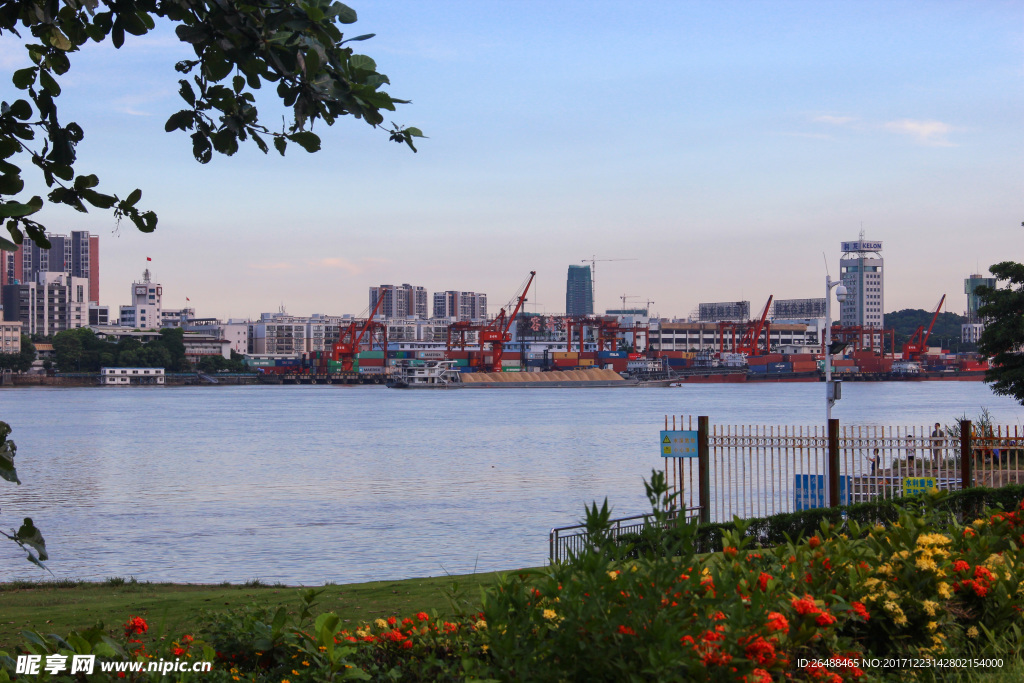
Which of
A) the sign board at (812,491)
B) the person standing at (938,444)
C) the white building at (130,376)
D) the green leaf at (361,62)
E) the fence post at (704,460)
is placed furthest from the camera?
the white building at (130,376)

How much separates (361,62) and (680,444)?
9.71m

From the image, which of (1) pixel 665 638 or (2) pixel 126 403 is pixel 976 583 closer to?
(1) pixel 665 638

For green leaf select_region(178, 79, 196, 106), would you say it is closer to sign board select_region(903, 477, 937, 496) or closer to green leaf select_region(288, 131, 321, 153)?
green leaf select_region(288, 131, 321, 153)

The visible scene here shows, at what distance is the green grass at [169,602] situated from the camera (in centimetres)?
841

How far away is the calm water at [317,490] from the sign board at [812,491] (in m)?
4.51

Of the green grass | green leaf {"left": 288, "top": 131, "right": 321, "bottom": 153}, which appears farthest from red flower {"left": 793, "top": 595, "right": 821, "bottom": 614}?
the green grass

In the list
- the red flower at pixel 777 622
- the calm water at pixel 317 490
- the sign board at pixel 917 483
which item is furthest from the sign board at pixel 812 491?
the red flower at pixel 777 622

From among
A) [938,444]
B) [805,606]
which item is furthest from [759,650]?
[938,444]

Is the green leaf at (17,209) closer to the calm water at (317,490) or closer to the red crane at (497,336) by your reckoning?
the calm water at (317,490)

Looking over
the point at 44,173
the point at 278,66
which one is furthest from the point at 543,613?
the point at 44,173

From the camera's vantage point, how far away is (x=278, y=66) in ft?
9.47

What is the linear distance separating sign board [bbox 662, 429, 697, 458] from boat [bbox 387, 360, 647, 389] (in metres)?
125

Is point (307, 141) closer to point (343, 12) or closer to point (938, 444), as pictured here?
point (343, 12)

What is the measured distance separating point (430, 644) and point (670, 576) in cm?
138
